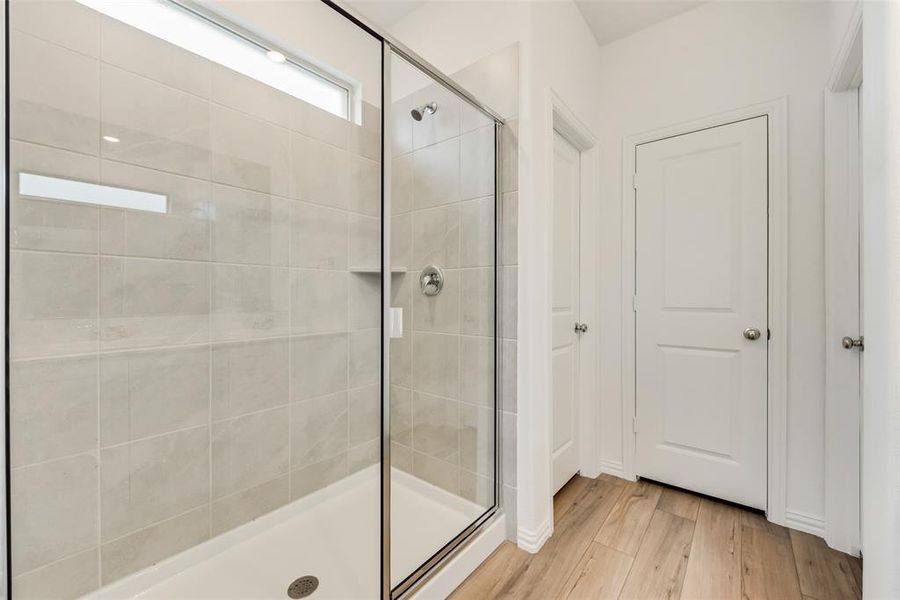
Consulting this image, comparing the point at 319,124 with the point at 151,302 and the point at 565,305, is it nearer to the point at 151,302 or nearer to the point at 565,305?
the point at 151,302

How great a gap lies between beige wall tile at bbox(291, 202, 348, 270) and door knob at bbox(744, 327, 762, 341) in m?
2.04

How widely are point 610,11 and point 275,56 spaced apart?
1.77 meters

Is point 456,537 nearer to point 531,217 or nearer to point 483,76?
point 531,217

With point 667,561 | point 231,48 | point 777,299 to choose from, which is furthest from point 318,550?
point 777,299

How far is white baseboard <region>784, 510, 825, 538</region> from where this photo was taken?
1.71m

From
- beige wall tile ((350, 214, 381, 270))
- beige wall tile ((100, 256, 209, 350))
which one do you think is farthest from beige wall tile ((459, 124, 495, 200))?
beige wall tile ((100, 256, 209, 350))

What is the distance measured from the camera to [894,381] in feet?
3.25

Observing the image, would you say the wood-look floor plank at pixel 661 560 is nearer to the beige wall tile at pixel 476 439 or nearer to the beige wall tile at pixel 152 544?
the beige wall tile at pixel 476 439

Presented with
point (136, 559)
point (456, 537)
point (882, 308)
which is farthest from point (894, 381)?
point (136, 559)

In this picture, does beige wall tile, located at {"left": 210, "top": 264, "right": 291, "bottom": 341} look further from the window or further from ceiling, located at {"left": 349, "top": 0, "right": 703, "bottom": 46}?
ceiling, located at {"left": 349, "top": 0, "right": 703, "bottom": 46}

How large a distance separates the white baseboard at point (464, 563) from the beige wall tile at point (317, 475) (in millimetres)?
765

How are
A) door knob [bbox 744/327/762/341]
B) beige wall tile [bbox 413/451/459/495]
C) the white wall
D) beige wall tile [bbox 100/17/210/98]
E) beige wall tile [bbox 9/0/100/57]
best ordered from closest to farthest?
the white wall
beige wall tile [bbox 9/0/100/57]
beige wall tile [bbox 100/17/210/98]
beige wall tile [bbox 413/451/459/495]
door knob [bbox 744/327/762/341]

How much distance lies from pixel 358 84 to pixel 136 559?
2.04m

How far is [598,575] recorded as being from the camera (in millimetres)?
1485
